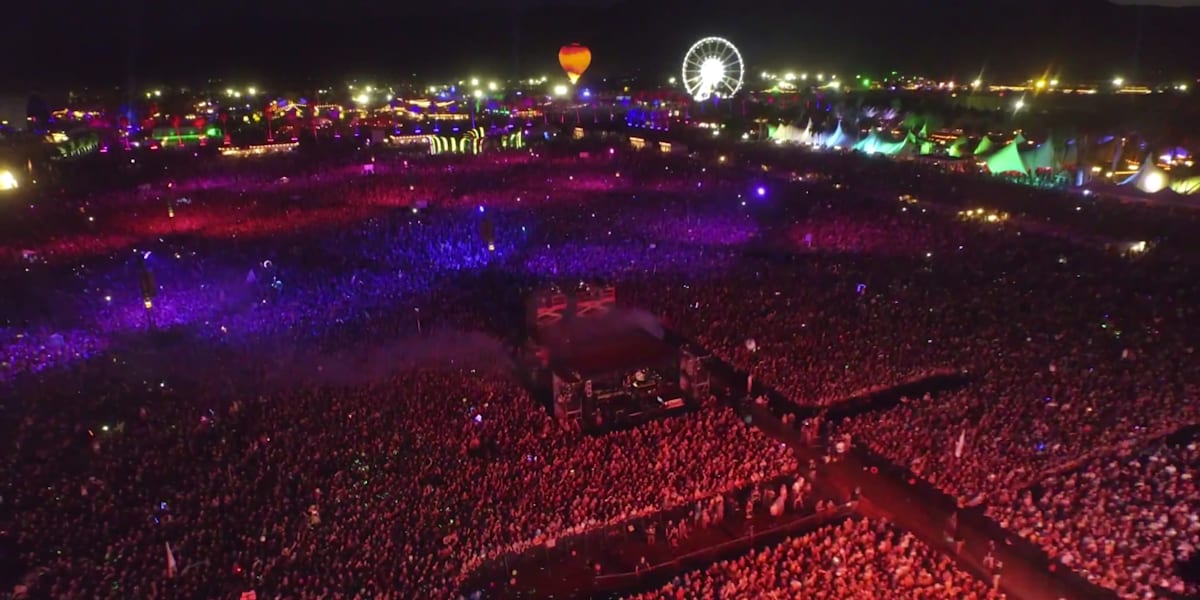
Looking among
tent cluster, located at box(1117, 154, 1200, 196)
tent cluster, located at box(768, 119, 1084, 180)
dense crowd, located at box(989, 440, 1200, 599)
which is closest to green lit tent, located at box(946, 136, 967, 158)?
tent cluster, located at box(768, 119, 1084, 180)

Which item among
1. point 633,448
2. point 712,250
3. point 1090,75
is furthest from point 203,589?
point 1090,75

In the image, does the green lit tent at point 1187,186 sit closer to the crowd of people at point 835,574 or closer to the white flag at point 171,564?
the crowd of people at point 835,574

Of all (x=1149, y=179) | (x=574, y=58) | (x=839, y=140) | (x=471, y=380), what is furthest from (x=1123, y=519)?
(x=574, y=58)

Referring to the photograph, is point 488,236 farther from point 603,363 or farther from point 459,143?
point 459,143

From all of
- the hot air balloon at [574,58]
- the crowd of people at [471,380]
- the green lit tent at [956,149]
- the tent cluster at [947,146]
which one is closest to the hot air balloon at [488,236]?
the crowd of people at [471,380]

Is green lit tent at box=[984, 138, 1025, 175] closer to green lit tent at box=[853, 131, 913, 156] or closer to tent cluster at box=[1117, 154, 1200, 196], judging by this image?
tent cluster at box=[1117, 154, 1200, 196]
